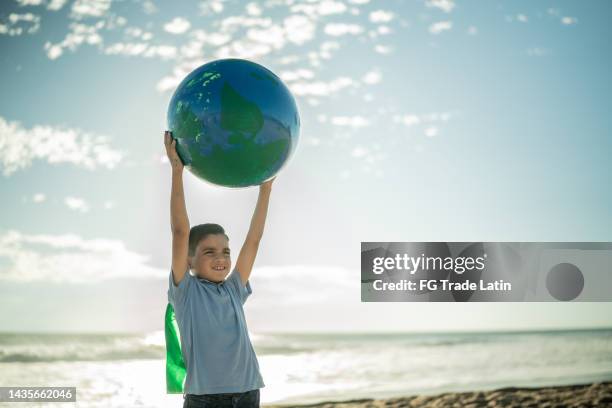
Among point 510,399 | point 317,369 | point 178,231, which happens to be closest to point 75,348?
point 317,369

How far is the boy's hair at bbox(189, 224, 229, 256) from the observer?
151 inches

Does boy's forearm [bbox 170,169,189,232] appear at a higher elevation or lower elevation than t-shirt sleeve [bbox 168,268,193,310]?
higher

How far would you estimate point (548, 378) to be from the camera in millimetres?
12312

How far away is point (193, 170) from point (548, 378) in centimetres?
1053

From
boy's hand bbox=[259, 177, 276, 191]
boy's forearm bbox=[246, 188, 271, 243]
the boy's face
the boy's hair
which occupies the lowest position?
the boy's face

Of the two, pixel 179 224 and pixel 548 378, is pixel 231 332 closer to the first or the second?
pixel 179 224

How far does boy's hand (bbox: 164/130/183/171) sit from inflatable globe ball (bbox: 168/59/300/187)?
0.10ft

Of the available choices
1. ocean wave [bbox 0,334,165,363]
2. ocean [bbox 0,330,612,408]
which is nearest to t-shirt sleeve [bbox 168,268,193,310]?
ocean [bbox 0,330,612,408]

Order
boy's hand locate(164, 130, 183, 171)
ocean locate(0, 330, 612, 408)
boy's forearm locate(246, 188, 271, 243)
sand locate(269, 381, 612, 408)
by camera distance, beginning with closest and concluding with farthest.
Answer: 1. boy's hand locate(164, 130, 183, 171)
2. boy's forearm locate(246, 188, 271, 243)
3. sand locate(269, 381, 612, 408)
4. ocean locate(0, 330, 612, 408)

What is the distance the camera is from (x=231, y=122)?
146 inches

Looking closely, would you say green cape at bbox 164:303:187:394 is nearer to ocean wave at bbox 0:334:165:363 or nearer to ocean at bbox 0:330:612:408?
ocean at bbox 0:330:612:408

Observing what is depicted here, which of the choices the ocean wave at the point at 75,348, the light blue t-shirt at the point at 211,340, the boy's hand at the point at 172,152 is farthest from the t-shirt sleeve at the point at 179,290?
the ocean wave at the point at 75,348

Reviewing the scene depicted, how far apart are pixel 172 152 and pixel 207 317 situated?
0.98m

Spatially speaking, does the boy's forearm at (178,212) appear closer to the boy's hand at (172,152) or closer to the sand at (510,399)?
the boy's hand at (172,152)
